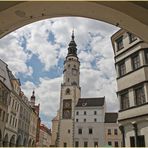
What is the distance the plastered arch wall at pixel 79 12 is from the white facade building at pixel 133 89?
1367 cm

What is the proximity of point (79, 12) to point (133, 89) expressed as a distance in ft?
50.3

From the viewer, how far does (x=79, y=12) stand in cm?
339

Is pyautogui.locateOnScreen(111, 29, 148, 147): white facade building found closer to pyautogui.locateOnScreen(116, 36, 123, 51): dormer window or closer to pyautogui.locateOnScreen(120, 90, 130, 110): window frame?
pyautogui.locateOnScreen(120, 90, 130, 110): window frame

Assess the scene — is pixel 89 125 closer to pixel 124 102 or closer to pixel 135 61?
pixel 124 102

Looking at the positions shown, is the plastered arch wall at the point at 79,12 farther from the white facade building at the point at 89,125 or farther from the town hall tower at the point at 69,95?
the white facade building at the point at 89,125

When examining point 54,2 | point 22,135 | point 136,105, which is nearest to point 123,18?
point 54,2

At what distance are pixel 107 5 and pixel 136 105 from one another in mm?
15142

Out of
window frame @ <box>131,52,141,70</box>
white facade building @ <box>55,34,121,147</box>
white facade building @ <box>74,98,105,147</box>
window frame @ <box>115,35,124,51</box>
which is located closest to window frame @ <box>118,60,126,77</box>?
window frame @ <box>131,52,141,70</box>

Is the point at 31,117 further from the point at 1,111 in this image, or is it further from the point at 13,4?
the point at 13,4

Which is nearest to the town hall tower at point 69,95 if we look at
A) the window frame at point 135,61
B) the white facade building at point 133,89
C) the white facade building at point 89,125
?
the white facade building at point 89,125

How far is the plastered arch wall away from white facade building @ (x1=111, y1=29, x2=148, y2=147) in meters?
13.7

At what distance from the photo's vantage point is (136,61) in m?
18.5

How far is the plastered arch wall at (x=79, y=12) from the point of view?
311 centimetres

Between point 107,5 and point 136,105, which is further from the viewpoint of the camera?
point 136,105
